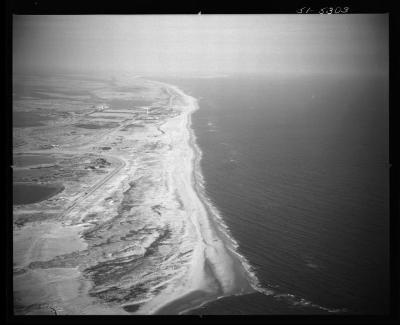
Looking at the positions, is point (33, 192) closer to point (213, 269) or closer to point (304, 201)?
point (213, 269)

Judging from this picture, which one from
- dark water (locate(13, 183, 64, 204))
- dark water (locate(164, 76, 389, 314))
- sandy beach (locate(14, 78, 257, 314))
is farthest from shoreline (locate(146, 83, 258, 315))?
dark water (locate(13, 183, 64, 204))

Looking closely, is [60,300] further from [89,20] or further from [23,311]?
[89,20]

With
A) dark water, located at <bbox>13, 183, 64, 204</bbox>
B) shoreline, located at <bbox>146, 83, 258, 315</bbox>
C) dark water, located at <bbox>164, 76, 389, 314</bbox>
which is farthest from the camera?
dark water, located at <bbox>13, 183, 64, 204</bbox>

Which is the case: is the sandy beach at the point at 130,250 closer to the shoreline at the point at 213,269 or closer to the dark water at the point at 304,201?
the shoreline at the point at 213,269

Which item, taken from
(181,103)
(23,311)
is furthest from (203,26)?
(181,103)

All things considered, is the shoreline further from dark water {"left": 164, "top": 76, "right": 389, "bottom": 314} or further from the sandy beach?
dark water {"left": 164, "top": 76, "right": 389, "bottom": 314}
